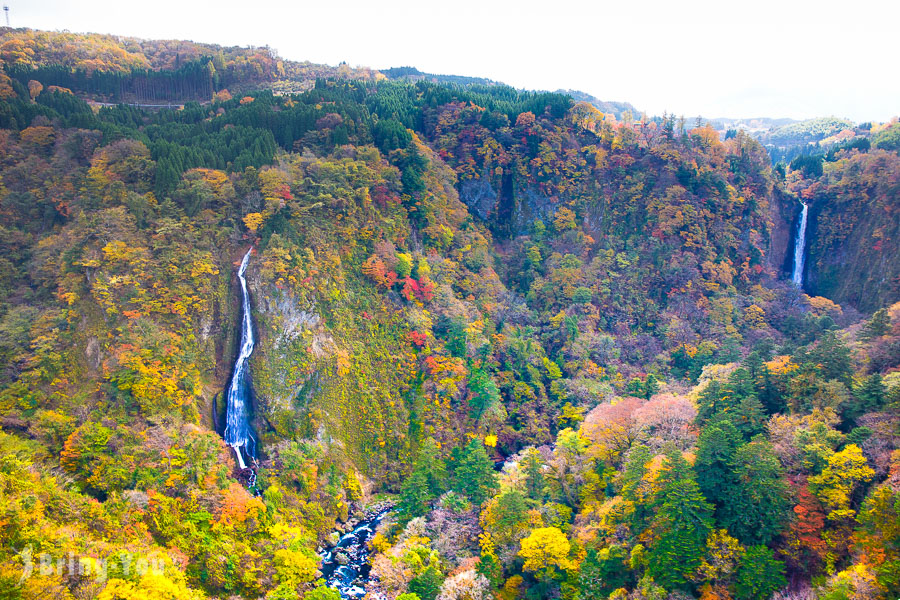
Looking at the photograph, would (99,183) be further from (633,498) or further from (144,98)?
(633,498)

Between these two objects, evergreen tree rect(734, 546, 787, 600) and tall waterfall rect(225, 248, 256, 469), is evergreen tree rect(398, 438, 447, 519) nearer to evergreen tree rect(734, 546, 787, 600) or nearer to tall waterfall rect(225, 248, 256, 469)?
tall waterfall rect(225, 248, 256, 469)

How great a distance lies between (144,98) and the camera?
7144 cm

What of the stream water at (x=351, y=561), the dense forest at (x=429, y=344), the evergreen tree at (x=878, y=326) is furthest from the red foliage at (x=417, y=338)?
the evergreen tree at (x=878, y=326)

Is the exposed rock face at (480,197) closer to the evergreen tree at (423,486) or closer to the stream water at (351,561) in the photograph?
the evergreen tree at (423,486)

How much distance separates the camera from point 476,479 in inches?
1613

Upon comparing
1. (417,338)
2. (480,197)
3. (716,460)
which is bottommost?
(417,338)

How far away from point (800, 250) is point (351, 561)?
238 feet

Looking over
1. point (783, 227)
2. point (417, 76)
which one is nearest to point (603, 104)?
point (417, 76)

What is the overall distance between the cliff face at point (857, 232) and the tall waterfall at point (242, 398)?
6894 centimetres

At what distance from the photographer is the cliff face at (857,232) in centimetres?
6206

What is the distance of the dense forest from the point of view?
2875 cm

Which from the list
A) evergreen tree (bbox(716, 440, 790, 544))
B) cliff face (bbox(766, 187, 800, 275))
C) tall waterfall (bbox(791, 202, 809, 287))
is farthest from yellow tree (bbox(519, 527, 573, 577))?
tall waterfall (bbox(791, 202, 809, 287))

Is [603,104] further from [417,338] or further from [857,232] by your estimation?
[417,338]

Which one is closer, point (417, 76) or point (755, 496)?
point (755, 496)
